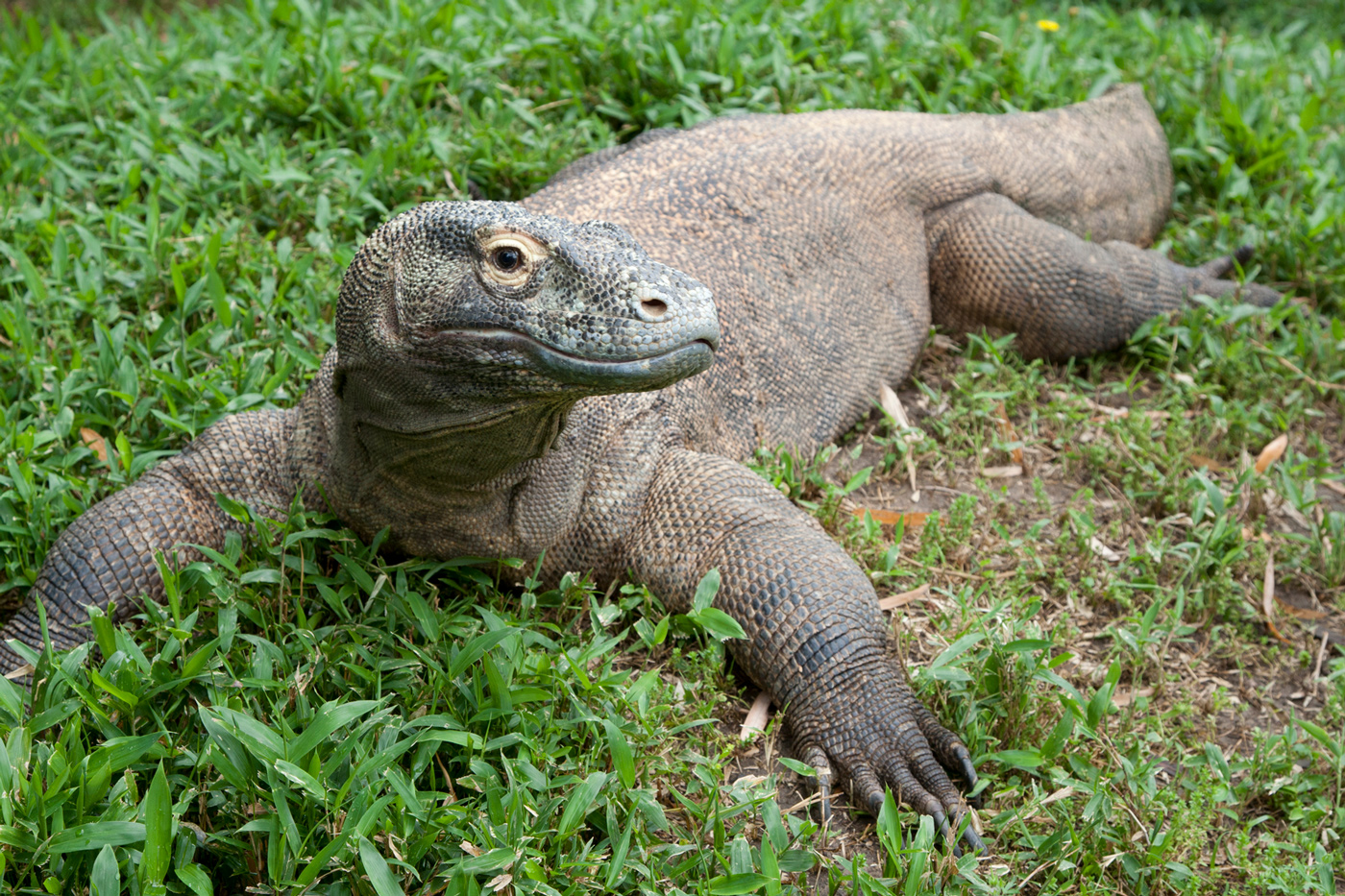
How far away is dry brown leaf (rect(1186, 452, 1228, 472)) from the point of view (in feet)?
13.5

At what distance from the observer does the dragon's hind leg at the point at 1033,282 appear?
4422mm

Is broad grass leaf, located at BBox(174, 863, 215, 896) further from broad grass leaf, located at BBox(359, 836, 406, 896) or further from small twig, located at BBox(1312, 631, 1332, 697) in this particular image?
small twig, located at BBox(1312, 631, 1332, 697)

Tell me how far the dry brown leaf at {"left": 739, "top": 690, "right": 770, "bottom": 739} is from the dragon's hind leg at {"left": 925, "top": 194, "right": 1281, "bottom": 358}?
2.06 metres

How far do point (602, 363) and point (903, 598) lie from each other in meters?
1.52

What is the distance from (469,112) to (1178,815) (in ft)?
12.2

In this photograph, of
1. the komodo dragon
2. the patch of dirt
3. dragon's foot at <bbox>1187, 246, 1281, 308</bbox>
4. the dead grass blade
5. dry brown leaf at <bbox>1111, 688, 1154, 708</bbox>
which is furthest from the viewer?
dragon's foot at <bbox>1187, 246, 1281, 308</bbox>

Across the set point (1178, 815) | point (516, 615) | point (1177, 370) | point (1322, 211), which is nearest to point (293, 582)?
point (516, 615)

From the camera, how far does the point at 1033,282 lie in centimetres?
442

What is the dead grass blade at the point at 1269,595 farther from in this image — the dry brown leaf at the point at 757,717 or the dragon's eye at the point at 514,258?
the dragon's eye at the point at 514,258

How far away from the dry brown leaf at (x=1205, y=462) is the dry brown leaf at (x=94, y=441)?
345 centimetres

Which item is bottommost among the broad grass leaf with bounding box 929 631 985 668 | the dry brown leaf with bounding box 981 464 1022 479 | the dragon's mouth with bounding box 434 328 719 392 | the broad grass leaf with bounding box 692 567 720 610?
the dry brown leaf with bounding box 981 464 1022 479

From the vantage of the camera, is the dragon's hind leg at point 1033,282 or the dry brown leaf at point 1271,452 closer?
the dry brown leaf at point 1271,452

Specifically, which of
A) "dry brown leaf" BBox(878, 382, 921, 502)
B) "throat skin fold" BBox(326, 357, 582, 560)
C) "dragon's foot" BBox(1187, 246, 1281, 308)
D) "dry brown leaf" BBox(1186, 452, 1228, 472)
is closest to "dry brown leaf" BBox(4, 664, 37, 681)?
"throat skin fold" BBox(326, 357, 582, 560)

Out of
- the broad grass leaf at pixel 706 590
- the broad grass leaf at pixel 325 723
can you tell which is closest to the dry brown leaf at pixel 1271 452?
the broad grass leaf at pixel 706 590
